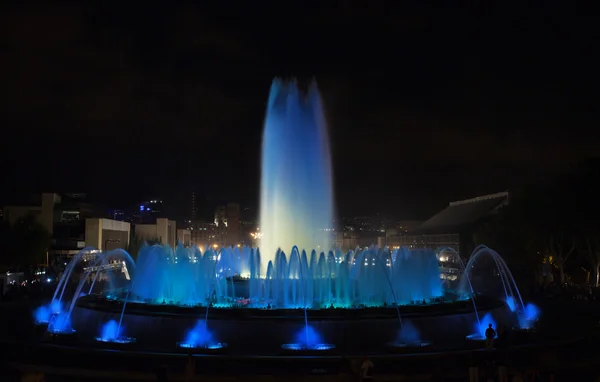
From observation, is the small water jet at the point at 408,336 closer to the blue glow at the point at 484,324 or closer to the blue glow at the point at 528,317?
the blue glow at the point at 484,324

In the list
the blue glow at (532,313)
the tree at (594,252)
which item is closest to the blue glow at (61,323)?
the blue glow at (532,313)

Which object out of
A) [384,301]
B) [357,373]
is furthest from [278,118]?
[357,373]

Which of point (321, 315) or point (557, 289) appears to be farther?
point (557, 289)

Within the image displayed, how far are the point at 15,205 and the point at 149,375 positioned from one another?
69067 mm

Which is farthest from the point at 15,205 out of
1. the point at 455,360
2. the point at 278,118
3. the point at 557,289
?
the point at 455,360

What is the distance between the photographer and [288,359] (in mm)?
15344

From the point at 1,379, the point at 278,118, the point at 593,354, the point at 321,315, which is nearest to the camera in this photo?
the point at 1,379

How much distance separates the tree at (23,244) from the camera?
49406mm

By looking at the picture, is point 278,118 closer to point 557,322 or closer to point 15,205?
point 557,322

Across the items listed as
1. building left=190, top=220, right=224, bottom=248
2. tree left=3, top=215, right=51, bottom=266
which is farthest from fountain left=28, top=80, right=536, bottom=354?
building left=190, top=220, right=224, bottom=248

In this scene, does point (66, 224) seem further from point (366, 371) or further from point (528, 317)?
point (366, 371)

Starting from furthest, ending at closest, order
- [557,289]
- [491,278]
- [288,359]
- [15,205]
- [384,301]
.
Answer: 1. [15,205]
2. [491,278]
3. [557,289]
4. [384,301]
5. [288,359]

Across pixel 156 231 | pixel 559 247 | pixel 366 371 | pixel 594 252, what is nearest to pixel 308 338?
pixel 366 371

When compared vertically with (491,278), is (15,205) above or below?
above
